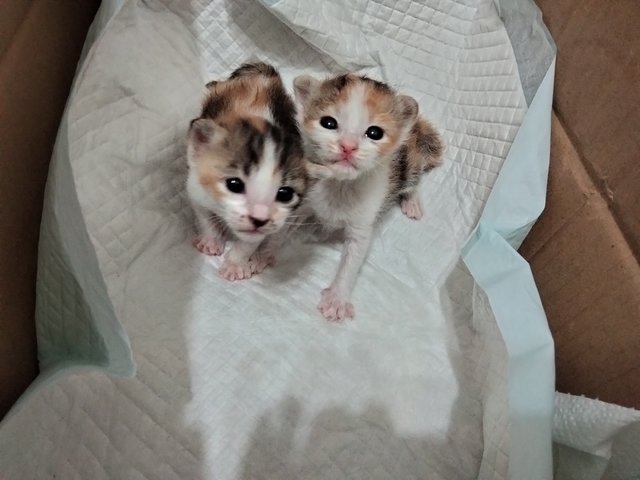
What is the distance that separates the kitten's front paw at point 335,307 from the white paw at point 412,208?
357 millimetres

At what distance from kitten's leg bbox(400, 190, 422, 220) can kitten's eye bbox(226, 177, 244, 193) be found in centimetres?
66

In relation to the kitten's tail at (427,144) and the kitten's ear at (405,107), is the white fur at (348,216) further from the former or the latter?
the kitten's tail at (427,144)

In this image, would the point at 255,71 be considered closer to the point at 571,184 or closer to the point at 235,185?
the point at 235,185

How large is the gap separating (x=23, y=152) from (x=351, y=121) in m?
0.62

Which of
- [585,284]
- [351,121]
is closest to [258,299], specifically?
[351,121]

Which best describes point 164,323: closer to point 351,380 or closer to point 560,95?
point 351,380

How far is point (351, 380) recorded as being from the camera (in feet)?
4.30

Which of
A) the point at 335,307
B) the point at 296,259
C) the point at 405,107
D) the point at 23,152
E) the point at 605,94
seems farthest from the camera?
the point at 296,259

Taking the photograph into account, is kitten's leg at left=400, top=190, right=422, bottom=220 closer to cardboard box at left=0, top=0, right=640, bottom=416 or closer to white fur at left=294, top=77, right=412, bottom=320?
white fur at left=294, top=77, right=412, bottom=320

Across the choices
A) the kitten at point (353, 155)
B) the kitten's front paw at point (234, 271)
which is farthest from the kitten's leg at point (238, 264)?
the kitten at point (353, 155)

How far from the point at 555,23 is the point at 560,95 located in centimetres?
18

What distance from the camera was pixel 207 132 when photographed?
1.16 m

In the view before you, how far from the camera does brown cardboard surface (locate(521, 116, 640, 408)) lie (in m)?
1.05

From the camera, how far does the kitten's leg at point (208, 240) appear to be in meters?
1.42
